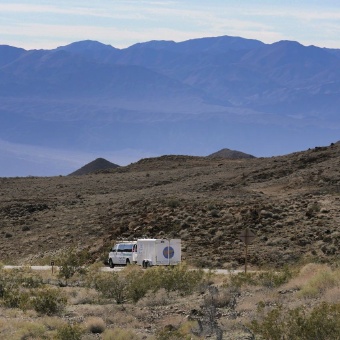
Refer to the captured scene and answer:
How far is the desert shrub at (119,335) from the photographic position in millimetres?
20391

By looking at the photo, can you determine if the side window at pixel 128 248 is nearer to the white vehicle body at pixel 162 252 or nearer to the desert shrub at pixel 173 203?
the white vehicle body at pixel 162 252

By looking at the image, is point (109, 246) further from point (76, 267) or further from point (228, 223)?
point (76, 267)

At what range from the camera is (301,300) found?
23.8m

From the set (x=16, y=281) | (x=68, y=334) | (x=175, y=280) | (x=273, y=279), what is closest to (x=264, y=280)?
(x=273, y=279)

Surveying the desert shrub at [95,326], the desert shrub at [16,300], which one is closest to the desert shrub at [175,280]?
the desert shrub at [16,300]

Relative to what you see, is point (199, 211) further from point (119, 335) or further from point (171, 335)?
point (171, 335)

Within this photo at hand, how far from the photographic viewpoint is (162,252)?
42438 mm

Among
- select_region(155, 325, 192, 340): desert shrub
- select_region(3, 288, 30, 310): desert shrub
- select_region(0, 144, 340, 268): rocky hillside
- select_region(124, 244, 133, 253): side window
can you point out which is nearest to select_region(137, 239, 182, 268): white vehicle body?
select_region(0, 144, 340, 268): rocky hillside

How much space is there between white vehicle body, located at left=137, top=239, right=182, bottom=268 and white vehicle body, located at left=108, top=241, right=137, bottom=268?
5.37 ft

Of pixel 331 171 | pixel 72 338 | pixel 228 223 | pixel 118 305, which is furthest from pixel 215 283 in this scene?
pixel 331 171

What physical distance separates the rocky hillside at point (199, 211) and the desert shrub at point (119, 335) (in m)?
21.8

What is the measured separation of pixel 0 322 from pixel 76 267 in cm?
1633

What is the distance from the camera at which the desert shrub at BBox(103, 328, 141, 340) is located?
20.4 m

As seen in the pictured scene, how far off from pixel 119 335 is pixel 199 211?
32.4m
